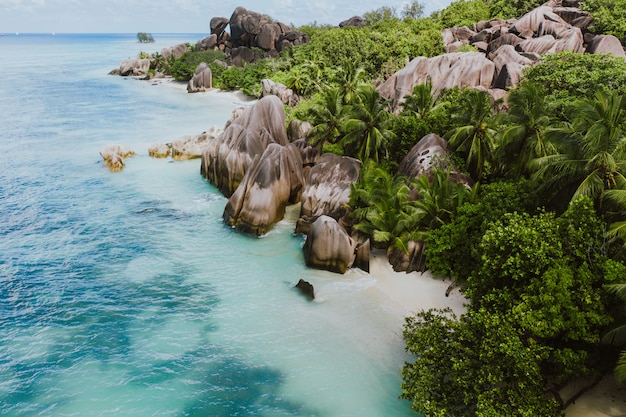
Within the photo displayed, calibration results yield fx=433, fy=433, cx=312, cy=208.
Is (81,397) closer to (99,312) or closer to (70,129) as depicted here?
(99,312)

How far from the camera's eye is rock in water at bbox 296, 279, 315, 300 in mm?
19828

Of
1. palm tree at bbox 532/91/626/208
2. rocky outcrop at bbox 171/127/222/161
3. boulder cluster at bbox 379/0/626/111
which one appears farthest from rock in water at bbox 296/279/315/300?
rocky outcrop at bbox 171/127/222/161

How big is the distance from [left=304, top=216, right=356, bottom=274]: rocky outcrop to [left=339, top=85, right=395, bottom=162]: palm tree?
22.8ft

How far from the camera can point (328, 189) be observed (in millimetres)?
25500

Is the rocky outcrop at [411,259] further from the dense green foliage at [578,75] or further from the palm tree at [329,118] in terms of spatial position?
the dense green foliage at [578,75]

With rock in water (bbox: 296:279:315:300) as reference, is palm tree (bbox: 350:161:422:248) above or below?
above

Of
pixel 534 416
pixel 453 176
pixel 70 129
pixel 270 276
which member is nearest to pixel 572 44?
pixel 453 176

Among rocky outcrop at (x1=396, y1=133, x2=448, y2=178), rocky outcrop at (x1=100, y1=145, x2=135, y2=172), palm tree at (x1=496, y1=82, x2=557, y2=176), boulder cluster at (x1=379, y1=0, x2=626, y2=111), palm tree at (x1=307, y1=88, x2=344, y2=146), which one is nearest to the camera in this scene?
palm tree at (x1=496, y1=82, x2=557, y2=176)

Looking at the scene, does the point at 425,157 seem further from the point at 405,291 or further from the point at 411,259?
the point at 405,291

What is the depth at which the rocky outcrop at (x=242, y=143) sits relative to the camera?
98.8 feet

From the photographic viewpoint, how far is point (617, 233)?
1362cm

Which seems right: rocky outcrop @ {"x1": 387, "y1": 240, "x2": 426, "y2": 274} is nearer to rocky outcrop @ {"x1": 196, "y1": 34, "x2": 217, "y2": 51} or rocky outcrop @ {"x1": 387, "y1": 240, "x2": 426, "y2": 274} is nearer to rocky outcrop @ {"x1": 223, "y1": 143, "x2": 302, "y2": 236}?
rocky outcrop @ {"x1": 223, "y1": 143, "x2": 302, "y2": 236}

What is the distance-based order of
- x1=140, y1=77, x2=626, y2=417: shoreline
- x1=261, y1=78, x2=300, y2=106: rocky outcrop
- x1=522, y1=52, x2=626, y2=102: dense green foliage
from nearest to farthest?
1. x1=140, y1=77, x2=626, y2=417: shoreline
2. x1=522, y1=52, x2=626, y2=102: dense green foliage
3. x1=261, y1=78, x2=300, y2=106: rocky outcrop

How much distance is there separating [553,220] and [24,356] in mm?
20588
